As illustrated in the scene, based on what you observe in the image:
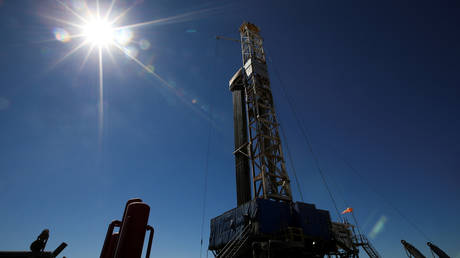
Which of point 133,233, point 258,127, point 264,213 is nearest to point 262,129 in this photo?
point 258,127

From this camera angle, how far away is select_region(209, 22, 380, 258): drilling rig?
15633 mm

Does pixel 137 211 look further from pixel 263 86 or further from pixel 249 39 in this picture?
pixel 249 39

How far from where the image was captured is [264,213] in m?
16.1

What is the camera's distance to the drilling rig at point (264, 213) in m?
15.6

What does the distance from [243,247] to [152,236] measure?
11668 mm

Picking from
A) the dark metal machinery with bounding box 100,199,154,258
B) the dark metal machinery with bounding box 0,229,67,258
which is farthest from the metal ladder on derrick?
the dark metal machinery with bounding box 0,229,67,258

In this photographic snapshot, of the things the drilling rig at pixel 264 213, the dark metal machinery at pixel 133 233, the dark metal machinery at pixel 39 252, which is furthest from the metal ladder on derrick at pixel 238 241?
the dark metal machinery at pixel 39 252

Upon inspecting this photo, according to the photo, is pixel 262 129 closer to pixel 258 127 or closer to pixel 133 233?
pixel 258 127

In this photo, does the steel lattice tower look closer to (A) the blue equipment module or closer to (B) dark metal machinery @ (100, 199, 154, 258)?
(A) the blue equipment module

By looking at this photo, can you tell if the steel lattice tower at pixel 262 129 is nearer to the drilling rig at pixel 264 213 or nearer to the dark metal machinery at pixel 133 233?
the drilling rig at pixel 264 213

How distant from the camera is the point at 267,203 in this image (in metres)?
16.7

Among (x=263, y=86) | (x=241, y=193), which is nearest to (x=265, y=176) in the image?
(x=241, y=193)

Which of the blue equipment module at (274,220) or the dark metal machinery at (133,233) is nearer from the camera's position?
the dark metal machinery at (133,233)

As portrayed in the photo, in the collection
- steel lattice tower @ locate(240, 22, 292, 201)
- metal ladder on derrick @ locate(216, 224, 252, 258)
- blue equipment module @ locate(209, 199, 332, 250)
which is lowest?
metal ladder on derrick @ locate(216, 224, 252, 258)
